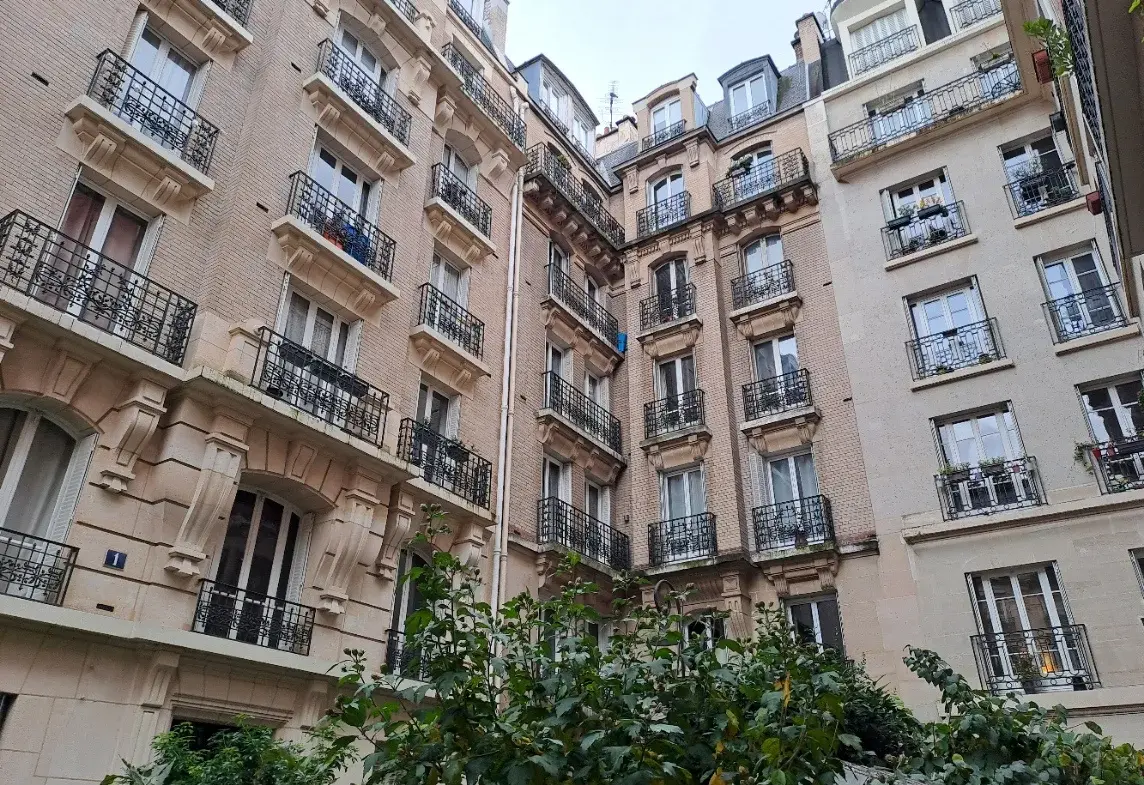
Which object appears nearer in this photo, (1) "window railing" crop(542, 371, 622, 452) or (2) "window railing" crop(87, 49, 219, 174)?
(2) "window railing" crop(87, 49, 219, 174)

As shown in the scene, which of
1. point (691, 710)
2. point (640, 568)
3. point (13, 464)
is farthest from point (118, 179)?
point (640, 568)

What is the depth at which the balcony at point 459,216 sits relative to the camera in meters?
16.8

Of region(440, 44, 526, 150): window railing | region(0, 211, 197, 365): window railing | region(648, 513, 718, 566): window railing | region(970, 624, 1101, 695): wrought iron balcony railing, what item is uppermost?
region(440, 44, 526, 150): window railing

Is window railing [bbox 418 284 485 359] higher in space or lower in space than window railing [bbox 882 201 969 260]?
lower

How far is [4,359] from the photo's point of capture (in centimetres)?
932

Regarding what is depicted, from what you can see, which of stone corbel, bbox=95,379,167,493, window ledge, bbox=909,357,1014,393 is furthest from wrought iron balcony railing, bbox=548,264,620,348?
stone corbel, bbox=95,379,167,493

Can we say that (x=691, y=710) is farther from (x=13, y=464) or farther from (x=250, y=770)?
(x=13, y=464)

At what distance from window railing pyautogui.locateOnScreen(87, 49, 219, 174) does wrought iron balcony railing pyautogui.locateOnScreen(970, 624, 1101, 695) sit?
15.2 metres

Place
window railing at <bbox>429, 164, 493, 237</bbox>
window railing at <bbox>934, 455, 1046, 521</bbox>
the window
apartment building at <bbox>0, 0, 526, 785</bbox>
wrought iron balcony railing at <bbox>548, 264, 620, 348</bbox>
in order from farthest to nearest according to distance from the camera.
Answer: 1. wrought iron balcony railing at <bbox>548, 264, 620, 348</bbox>
2. window railing at <bbox>429, 164, 493, 237</bbox>
3. the window
4. window railing at <bbox>934, 455, 1046, 521</bbox>
5. apartment building at <bbox>0, 0, 526, 785</bbox>

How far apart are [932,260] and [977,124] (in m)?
3.50

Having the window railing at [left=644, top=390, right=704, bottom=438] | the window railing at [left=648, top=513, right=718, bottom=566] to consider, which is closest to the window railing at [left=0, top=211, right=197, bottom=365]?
the window railing at [left=648, top=513, right=718, bottom=566]

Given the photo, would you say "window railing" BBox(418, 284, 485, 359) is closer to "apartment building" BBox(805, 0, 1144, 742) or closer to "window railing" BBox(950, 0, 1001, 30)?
"apartment building" BBox(805, 0, 1144, 742)

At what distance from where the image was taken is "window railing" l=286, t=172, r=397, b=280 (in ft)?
44.5

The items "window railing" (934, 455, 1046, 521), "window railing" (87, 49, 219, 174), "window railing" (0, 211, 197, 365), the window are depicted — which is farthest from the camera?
the window
